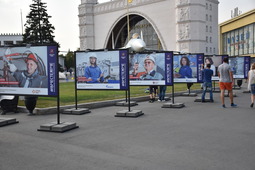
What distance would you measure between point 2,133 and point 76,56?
4.76 m

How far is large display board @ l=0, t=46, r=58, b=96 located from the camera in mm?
8148

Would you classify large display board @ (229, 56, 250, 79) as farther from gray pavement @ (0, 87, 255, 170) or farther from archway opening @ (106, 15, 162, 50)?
archway opening @ (106, 15, 162, 50)

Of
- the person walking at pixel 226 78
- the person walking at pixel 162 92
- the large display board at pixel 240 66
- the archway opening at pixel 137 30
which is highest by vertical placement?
the archway opening at pixel 137 30

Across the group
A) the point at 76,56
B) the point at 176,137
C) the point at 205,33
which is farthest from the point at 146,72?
the point at 205,33

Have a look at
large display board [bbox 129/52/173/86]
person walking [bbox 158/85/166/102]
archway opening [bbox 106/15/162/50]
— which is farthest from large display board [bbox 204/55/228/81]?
archway opening [bbox 106/15/162/50]

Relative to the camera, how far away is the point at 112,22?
79.1m

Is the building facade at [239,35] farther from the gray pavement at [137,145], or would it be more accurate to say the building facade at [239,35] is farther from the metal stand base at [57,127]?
the metal stand base at [57,127]

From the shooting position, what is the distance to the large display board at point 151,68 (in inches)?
491

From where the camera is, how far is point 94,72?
11312 mm

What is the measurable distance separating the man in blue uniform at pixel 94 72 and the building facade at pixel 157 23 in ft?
123

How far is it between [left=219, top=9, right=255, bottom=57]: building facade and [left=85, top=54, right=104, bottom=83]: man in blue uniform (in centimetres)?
3463

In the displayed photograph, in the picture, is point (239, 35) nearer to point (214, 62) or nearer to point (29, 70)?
point (214, 62)

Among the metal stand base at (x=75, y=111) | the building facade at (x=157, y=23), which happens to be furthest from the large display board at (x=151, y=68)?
the building facade at (x=157, y=23)

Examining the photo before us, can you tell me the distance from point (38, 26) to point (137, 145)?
61801mm
